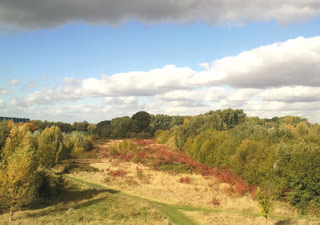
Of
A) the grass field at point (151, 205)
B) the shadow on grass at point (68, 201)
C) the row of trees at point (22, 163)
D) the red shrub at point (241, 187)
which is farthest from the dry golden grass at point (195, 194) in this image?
the row of trees at point (22, 163)

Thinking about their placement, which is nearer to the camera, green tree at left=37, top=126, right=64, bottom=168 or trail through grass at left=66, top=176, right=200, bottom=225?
trail through grass at left=66, top=176, right=200, bottom=225

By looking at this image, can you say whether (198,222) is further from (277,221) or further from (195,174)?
(195,174)

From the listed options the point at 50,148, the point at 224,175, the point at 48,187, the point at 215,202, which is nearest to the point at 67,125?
the point at 50,148

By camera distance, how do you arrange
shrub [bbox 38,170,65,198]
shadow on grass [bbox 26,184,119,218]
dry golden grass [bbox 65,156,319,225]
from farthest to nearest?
shrub [bbox 38,170,65,198], shadow on grass [bbox 26,184,119,218], dry golden grass [bbox 65,156,319,225]

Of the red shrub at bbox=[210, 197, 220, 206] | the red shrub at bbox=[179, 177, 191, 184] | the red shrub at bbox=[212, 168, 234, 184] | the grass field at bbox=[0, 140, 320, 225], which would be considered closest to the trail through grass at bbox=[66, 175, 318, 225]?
the grass field at bbox=[0, 140, 320, 225]

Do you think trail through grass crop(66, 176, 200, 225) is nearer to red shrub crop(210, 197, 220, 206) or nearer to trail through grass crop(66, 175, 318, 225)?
trail through grass crop(66, 175, 318, 225)

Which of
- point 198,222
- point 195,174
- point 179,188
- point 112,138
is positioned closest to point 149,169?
point 195,174

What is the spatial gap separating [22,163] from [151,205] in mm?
14526

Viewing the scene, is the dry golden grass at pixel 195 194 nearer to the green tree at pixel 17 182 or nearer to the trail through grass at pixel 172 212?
the trail through grass at pixel 172 212

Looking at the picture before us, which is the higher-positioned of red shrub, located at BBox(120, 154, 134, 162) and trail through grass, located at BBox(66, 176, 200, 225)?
red shrub, located at BBox(120, 154, 134, 162)

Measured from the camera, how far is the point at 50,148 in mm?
50656

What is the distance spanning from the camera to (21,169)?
960 inches

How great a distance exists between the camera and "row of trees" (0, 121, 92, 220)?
2362 cm

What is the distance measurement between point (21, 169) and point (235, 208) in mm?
23562
